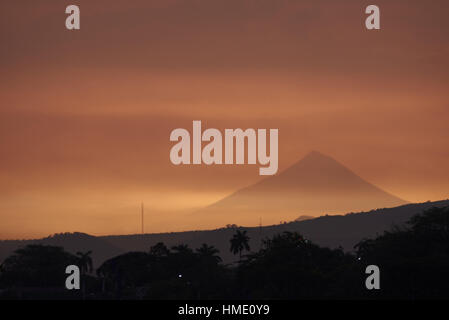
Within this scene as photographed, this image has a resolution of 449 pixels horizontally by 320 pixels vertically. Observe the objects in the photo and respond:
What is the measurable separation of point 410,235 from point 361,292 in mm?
15083

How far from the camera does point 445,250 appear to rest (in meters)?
168
